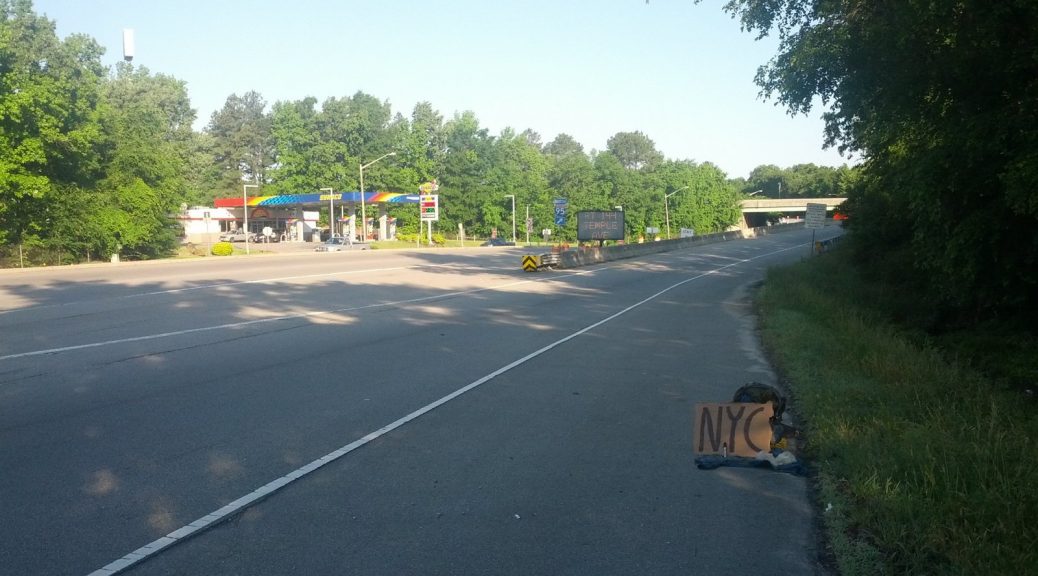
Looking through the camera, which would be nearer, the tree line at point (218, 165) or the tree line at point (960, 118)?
the tree line at point (960, 118)

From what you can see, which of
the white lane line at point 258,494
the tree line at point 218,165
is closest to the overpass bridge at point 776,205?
the tree line at point 218,165

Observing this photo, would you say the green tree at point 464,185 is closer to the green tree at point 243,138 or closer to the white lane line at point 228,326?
the green tree at point 243,138

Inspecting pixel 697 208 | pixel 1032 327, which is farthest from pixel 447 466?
pixel 697 208

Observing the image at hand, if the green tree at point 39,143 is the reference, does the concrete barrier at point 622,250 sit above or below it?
below

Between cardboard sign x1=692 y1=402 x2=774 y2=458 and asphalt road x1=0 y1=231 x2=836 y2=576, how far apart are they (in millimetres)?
284

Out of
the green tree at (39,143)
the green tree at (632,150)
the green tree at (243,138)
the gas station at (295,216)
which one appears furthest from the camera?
the green tree at (632,150)

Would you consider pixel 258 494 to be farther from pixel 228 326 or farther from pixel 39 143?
pixel 39 143

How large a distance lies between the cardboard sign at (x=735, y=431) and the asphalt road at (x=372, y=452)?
284 mm

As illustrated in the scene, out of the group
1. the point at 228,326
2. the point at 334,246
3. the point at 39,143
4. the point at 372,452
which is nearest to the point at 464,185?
the point at 334,246

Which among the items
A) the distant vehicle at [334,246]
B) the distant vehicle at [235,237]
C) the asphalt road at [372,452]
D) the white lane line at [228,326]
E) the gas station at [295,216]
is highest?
the gas station at [295,216]

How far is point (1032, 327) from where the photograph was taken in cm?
1628

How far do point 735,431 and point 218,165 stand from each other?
127 m

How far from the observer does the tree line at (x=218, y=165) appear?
41.1 metres

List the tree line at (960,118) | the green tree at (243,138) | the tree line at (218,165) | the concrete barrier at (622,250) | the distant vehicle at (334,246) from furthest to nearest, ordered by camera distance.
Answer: the green tree at (243,138) → the distant vehicle at (334,246) → the concrete barrier at (622,250) → the tree line at (218,165) → the tree line at (960,118)
